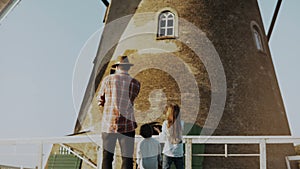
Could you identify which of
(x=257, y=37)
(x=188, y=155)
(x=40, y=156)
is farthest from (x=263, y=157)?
(x=257, y=37)

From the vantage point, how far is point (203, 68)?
11812 millimetres

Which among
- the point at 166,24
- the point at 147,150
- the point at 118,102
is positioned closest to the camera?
the point at 118,102

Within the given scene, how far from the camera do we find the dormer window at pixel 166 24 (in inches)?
487

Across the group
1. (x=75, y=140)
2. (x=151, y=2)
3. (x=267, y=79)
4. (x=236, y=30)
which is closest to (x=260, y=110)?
(x=267, y=79)

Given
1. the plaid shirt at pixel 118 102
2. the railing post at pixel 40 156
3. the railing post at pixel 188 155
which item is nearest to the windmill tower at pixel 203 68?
the railing post at pixel 188 155

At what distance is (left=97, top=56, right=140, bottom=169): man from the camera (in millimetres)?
4789

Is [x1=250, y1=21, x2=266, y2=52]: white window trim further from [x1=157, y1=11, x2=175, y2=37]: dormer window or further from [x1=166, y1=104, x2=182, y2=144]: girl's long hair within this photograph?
[x1=166, y1=104, x2=182, y2=144]: girl's long hair

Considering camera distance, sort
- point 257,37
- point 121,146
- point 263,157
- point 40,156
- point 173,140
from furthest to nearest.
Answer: point 257,37 < point 40,156 < point 263,157 < point 173,140 < point 121,146

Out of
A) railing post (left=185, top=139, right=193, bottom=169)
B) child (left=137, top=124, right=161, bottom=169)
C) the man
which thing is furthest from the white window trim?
the man

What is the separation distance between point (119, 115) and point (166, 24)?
7957 millimetres

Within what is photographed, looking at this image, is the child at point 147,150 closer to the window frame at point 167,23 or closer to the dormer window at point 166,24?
the window frame at point 167,23

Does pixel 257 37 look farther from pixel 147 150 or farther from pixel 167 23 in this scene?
pixel 147 150

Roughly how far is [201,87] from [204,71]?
446 mm

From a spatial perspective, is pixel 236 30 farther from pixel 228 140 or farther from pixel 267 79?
pixel 228 140
